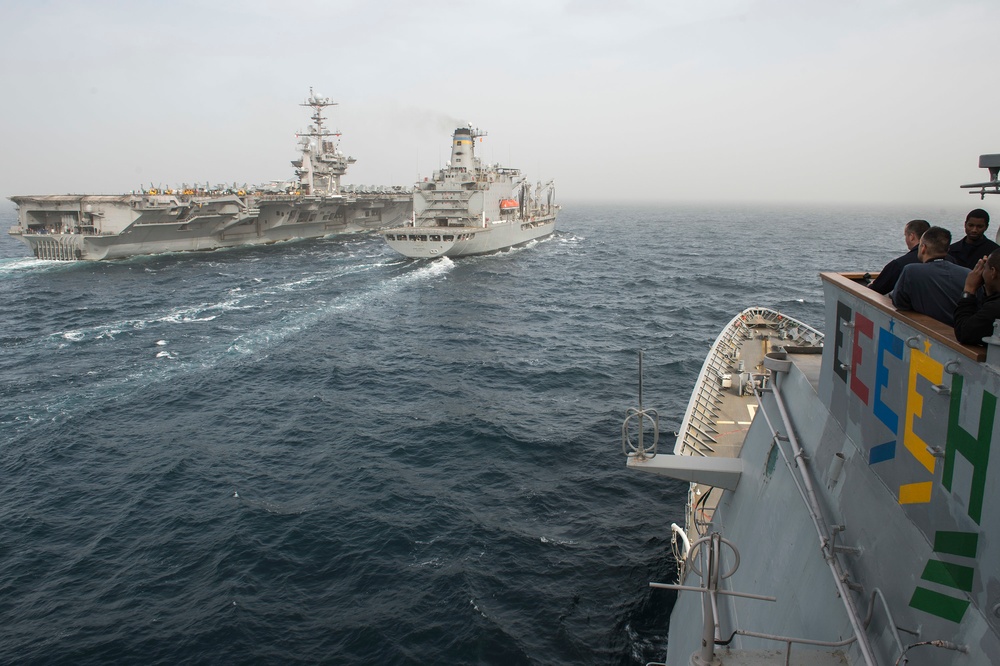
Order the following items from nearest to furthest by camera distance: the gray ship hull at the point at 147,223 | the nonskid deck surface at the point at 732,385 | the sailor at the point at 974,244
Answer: the sailor at the point at 974,244, the nonskid deck surface at the point at 732,385, the gray ship hull at the point at 147,223

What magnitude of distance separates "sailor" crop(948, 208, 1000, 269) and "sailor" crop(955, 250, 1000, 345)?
1.63m

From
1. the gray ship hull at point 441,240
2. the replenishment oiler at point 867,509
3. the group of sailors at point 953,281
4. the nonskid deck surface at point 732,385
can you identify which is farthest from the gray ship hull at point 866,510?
the gray ship hull at point 441,240

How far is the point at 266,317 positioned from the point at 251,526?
2080 centimetres

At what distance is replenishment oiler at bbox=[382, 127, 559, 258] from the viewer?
53.9m

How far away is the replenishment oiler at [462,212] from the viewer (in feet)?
177

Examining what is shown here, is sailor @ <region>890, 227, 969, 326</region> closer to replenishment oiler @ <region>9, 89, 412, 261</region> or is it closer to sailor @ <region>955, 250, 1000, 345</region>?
sailor @ <region>955, 250, 1000, 345</region>

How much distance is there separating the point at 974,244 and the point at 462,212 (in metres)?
54.6

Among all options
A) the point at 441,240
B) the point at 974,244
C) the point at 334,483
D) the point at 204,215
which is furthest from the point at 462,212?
the point at 974,244

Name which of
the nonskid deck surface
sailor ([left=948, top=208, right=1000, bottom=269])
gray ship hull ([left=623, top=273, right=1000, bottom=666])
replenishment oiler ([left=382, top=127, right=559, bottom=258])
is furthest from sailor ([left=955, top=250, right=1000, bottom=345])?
replenishment oiler ([left=382, top=127, right=559, bottom=258])

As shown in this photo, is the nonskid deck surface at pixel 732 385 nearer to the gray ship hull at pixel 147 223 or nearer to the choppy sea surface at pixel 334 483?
the choppy sea surface at pixel 334 483

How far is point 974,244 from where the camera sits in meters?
5.21

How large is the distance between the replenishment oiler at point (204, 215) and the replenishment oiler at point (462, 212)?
17140 millimetres

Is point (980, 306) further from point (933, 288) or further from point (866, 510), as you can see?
point (866, 510)

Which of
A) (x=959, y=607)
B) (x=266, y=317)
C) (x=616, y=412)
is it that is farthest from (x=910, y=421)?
(x=266, y=317)
